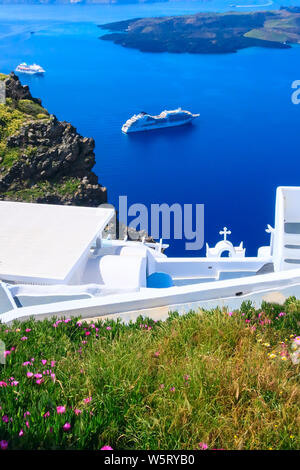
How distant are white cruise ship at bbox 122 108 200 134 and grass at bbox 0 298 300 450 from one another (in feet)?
175

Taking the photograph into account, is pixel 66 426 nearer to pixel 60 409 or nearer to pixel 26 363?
pixel 60 409

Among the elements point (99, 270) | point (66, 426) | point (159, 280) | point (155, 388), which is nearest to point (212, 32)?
point (159, 280)

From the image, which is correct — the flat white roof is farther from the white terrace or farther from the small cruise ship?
the small cruise ship

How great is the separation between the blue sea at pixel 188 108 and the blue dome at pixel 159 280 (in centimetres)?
2751

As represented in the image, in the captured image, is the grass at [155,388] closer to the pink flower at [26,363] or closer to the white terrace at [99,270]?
the pink flower at [26,363]

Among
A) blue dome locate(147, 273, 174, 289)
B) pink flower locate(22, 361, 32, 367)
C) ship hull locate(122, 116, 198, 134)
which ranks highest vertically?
pink flower locate(22, 361, 32, 367)

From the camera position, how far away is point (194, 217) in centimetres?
4666

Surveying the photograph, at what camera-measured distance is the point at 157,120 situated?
57.1 m

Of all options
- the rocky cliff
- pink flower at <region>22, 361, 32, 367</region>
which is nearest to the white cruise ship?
the rocky cliff

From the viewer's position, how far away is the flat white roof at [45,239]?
297 inches

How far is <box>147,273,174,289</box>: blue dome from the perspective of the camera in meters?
9.08

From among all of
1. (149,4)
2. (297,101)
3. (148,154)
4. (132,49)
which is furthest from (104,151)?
(149,4)

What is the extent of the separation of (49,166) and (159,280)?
83.5 ft

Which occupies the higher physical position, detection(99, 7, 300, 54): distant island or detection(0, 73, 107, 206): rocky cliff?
detection(99, 7, 300, 54): distant island
